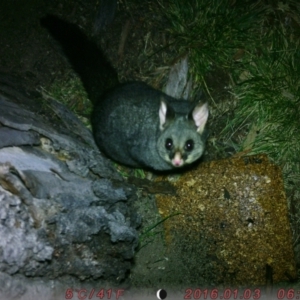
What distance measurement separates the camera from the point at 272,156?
5.05 meters

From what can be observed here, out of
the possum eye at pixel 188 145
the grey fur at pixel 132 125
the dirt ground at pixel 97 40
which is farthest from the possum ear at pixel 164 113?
the dirt ground at pixel 97 40

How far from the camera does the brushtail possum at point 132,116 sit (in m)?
4.41

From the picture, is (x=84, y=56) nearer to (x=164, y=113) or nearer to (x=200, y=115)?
(x=164, y=113)

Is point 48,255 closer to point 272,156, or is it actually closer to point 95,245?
point 95,245

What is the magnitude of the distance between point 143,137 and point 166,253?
112cm

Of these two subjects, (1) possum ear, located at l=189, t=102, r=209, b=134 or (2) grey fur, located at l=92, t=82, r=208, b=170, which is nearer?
(1) possum ear, located at l=189, t=102, r=209, b=134

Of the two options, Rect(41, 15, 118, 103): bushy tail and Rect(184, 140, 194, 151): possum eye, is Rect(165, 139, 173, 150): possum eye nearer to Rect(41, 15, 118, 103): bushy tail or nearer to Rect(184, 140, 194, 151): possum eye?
Rect(184, 140, 194, 151): possum eye

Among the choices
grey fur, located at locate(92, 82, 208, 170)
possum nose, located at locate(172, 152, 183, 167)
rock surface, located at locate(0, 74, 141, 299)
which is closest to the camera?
rock surface, located at locate(0, 74, 141, 299)

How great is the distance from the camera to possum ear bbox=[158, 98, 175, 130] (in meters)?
4.30

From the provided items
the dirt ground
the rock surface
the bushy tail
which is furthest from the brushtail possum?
the rock surface

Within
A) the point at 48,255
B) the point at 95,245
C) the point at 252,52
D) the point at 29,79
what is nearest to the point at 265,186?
the point at 252,52

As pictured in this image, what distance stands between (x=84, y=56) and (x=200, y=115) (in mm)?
1440

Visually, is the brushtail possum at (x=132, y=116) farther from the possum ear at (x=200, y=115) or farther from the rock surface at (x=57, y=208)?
the rock surface at (x=57, y=208)

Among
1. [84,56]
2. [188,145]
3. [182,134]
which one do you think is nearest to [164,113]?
[182,134]
